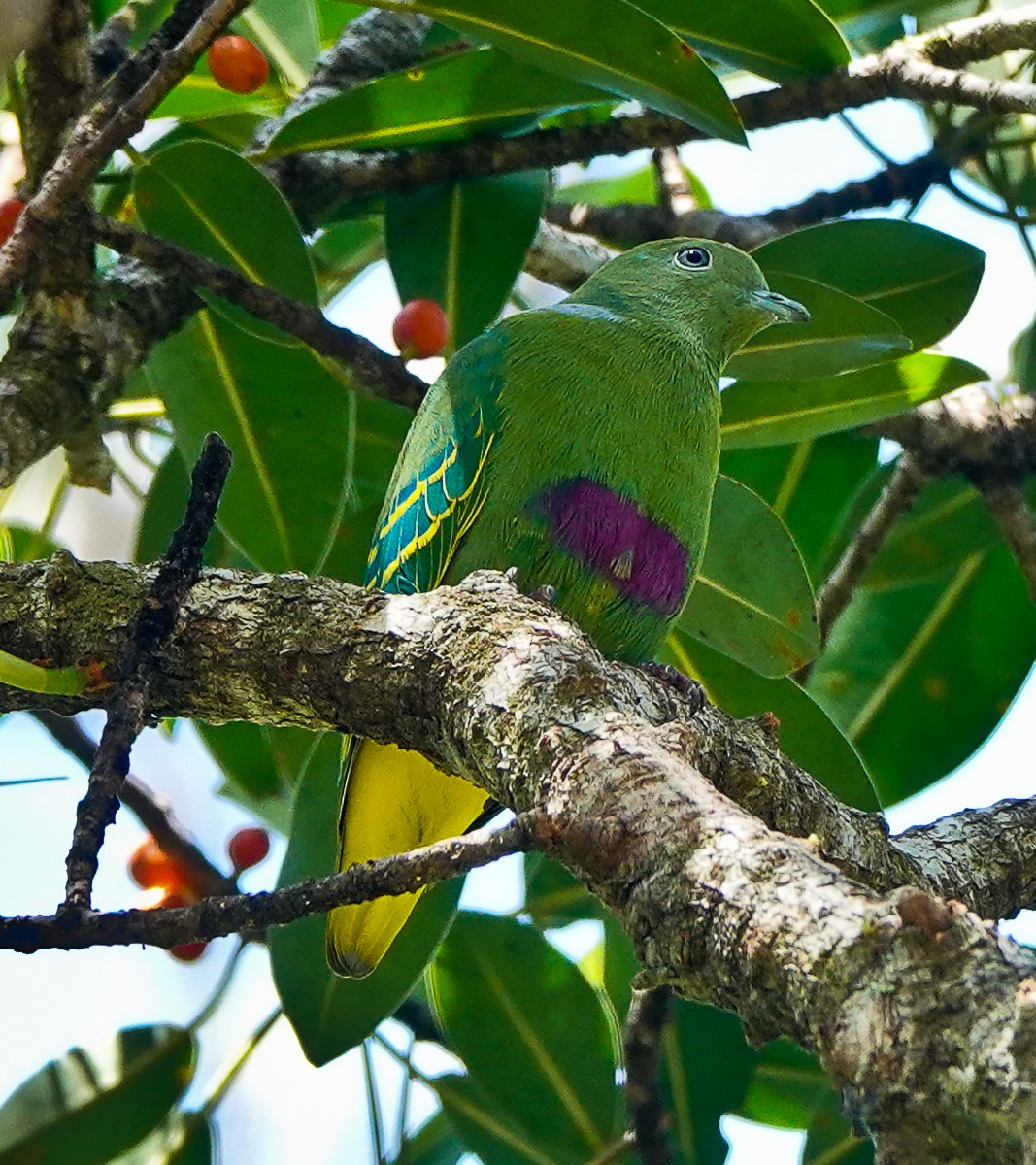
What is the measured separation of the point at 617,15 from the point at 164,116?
5.42 feet

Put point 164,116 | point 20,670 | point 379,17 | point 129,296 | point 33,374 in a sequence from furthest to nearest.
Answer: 1. point 164,116
2. point 379,17
3. point 129,296
4. point 33,374
5. point 20,670

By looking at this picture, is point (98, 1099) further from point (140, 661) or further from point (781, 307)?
point (781, 307)

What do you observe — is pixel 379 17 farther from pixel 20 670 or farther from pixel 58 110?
pixel 20 670

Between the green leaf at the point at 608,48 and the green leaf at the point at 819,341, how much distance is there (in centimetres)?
42

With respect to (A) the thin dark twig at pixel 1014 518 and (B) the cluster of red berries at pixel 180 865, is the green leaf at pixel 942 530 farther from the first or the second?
(B) the cluster of red berries at pixel 180 865

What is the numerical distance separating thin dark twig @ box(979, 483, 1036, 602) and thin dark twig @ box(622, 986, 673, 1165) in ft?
4.91

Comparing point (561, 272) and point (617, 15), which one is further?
point (561, 272)

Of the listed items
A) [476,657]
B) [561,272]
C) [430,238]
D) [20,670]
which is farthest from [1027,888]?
[561,272]

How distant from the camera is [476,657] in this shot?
1.81 m

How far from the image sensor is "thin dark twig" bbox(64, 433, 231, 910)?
5.45ft

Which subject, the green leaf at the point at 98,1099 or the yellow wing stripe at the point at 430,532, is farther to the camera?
the green leaf at the point at 98,1099

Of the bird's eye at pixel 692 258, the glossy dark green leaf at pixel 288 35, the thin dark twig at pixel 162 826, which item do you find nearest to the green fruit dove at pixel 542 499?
the bird's eye at pixel 692 258

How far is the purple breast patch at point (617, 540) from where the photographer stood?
8.85ft

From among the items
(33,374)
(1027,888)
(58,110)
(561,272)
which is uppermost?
(561,272)
